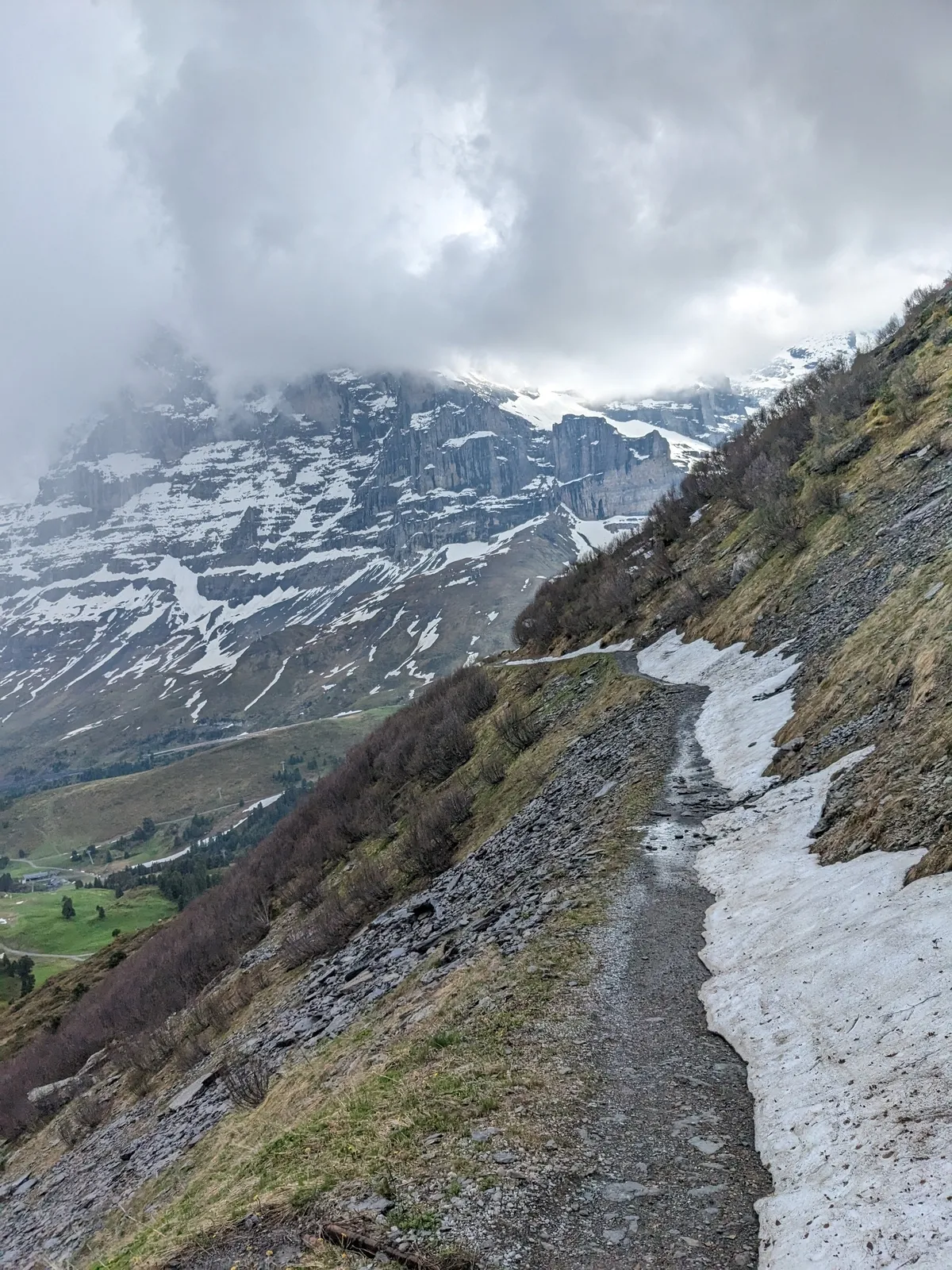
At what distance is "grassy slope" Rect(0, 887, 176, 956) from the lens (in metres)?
143

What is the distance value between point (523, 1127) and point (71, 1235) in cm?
1651

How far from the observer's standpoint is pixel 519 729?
138 feet

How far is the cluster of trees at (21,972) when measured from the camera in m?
109

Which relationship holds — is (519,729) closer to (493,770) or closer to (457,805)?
(493,770)

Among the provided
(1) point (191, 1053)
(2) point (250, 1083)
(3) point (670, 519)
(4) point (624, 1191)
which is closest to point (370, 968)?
(2) point (250, 1083)

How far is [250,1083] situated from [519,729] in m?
27.3

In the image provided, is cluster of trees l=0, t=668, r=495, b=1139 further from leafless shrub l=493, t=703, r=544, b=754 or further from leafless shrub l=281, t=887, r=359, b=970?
leafless shrub l=493, t=703, r=544, b=754

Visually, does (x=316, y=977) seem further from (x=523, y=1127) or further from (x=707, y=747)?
(x=523, y=1127)

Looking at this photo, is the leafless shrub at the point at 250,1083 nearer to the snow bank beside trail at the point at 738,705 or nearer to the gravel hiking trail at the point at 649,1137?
the gravel hiking trail at the point at 649,1137

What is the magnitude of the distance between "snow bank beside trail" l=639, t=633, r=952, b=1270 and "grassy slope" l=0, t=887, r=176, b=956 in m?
155

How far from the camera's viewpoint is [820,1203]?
5.89m

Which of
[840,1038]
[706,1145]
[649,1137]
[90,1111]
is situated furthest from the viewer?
[90,1111]

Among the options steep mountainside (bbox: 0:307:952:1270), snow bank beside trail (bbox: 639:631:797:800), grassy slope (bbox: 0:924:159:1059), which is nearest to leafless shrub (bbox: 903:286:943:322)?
steep mountainside (bbox: 0:307:952:1270)

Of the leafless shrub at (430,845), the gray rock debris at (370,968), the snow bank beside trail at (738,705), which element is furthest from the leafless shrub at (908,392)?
the leafless shrub at (430,845)
